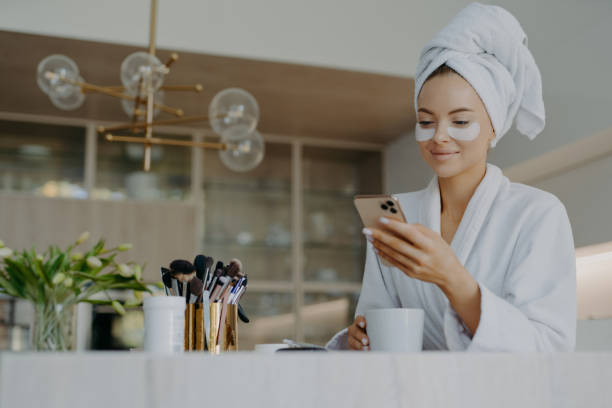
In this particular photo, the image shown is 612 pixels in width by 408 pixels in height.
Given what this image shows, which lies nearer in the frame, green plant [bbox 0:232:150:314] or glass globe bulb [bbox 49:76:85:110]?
green plant [bbox 0:232:150:314]

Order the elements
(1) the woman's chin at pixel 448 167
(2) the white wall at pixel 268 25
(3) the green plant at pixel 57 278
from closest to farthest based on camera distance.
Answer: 1. (1) the woman's chin at pixel 448 167
2. (3) the green plant at pixel 57 278
3. (2) the white wall at pixel 268 25

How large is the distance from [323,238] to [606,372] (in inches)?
167

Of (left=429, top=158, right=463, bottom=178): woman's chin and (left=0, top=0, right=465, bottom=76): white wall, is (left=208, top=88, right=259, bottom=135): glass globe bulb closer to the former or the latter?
(left=0, top=0, right=465, bottom=76): white wall

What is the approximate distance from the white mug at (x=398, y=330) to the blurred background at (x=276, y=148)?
1.78m

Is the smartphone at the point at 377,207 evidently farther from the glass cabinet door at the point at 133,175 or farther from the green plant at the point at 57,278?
the glass cabinet door at the point at 133,175

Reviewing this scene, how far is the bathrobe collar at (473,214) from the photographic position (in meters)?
1.10

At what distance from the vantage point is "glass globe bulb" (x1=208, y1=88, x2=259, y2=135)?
239 cm

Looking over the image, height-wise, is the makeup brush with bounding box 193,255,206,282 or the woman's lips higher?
the woman's lips

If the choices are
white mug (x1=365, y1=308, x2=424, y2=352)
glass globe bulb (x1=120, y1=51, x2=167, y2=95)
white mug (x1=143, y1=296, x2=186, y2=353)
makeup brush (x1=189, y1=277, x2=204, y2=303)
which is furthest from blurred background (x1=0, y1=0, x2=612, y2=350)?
white mug (x1=143, y1=296, x2=186, y2=353)

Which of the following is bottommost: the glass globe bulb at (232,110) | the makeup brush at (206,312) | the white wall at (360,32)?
the makeup brush at (206,312)

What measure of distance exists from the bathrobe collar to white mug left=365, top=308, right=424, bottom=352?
0.66 ft

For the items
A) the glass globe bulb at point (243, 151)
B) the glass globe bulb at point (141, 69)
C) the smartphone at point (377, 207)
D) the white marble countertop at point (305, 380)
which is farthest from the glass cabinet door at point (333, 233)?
the white marble countertop at point (305, 380)

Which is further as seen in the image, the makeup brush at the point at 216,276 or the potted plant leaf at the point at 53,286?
the potted plant leaf at the point at 53,286

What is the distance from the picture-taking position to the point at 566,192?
2992mm
